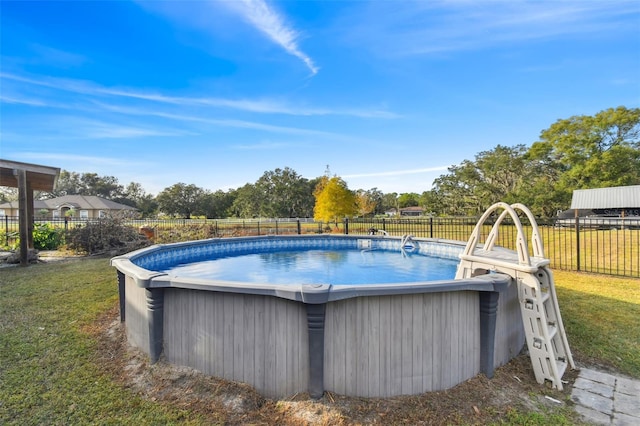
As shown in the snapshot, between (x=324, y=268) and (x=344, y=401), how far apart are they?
4.62 m

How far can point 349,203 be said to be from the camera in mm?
20828

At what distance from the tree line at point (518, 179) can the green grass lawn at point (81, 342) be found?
50.7ft

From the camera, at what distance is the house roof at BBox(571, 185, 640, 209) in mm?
19972

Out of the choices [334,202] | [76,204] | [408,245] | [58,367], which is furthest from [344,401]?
[76,204]

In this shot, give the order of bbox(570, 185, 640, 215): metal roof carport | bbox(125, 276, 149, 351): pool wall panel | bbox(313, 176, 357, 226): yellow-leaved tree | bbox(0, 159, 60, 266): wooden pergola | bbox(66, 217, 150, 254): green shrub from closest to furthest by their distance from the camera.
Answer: bbox(125, 276, 149, 351): pool wall panel, bbox(0, 159, 60, 266): wooden pergola, bbox(66, 217, 150, 254): green shrub, bbox(570, 185, 640, 215): metal roof carport, bbox(313, 176, 357, 226): yellow-leaved tree

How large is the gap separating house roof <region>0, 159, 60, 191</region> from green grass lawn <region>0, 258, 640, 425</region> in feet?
10.8

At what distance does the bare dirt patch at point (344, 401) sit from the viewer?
2.25m

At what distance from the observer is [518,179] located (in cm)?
Result: 3142

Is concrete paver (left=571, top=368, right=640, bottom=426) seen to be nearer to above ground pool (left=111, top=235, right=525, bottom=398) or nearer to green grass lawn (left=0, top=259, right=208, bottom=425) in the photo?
above ground pool (left=111, top=235, right=525, bottom=398)

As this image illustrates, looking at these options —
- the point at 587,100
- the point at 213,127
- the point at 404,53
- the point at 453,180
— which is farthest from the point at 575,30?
the point at 453,180

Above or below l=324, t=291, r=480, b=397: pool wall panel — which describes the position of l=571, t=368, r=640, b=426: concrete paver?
below

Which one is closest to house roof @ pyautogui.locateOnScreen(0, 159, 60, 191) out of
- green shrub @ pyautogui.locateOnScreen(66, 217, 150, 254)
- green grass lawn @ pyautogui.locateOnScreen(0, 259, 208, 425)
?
green shrub @ pyautogui.locateOnScreen(66, 217, 150, 254)

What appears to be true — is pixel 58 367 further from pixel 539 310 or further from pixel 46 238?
pixel 46 238

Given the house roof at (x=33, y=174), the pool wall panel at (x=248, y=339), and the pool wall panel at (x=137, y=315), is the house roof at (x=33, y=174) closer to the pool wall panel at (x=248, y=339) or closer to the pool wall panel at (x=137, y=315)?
the pool wall panel at (x=137, y=315)
